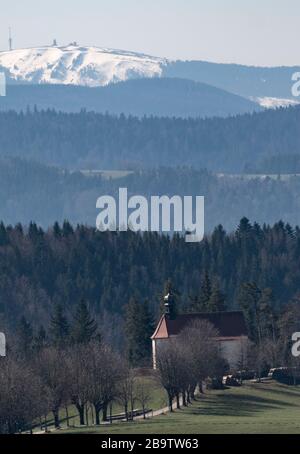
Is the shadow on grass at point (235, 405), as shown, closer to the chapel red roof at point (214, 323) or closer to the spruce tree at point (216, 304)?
the chapel red roof at point (214, 323)

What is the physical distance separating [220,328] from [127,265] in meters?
57.5

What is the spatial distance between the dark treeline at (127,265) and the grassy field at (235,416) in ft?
188

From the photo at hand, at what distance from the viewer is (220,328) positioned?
5217 inches

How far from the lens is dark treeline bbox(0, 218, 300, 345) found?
582 ft

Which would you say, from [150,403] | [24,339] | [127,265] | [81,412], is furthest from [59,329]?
[127,265]

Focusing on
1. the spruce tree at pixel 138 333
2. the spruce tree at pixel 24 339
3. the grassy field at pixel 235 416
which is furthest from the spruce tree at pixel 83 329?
the grassy field at pixel 235 416

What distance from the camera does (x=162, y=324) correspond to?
13400cm

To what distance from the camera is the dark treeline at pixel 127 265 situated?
17750 cm

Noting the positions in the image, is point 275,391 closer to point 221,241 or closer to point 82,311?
point 82,311

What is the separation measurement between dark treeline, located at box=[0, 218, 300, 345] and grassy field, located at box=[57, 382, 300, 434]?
57406 millimetres

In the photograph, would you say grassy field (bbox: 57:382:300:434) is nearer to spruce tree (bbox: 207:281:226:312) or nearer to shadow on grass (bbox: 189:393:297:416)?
shadow on grass (bbox: 189:393:297:416)

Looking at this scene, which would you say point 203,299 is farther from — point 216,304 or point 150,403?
point 150,403

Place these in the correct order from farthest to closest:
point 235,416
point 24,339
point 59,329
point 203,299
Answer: point 203,299, point 59,329, point 24,339, point 235,416
